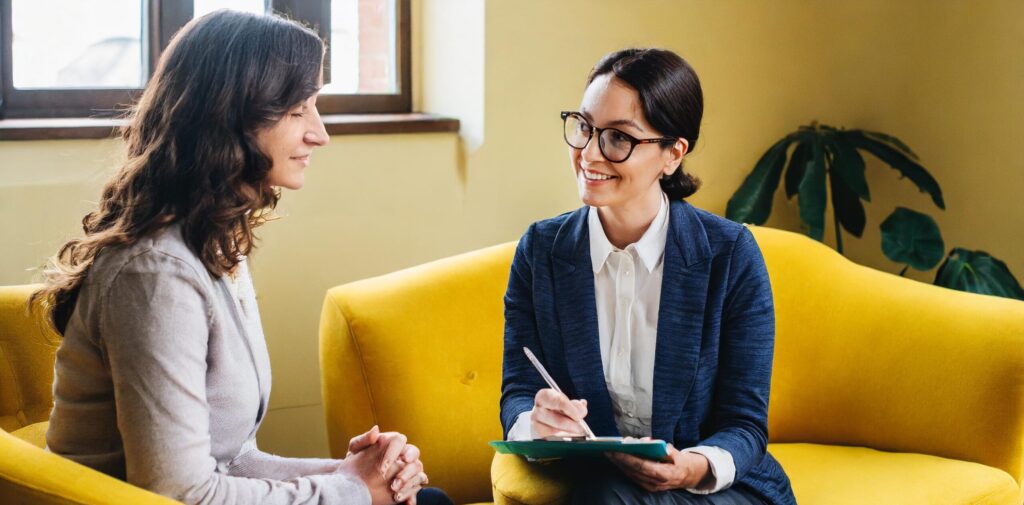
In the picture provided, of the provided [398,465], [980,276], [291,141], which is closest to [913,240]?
[980,276]

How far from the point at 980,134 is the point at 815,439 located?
1.31 meters

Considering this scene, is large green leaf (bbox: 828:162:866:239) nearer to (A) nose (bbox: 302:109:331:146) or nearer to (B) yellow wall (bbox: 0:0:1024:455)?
(B) yellow wall (bbox: 0:0:1024:455)

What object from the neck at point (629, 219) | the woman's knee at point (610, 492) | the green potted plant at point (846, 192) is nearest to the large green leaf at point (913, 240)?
the green potted plant at point (846, 192)

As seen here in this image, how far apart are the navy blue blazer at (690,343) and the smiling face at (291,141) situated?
50 cm

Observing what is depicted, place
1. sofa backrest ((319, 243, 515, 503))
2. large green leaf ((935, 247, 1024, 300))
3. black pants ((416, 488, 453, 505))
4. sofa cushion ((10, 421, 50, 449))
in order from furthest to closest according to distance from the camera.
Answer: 1. large green leaf ((935, 247, 1024, 300))
2. sofa backrest ((319, 243, 515, 503))
3. sofa cushion ((10, 421, 50, 449))
4. black pants ((416, 488, 453, 505))

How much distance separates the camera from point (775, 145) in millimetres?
3217

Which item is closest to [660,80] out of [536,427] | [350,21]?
[536,427]

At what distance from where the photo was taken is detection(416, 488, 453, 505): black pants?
178 centimetres

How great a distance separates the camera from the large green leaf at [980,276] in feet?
9.23

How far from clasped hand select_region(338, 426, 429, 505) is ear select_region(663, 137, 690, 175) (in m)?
0.66

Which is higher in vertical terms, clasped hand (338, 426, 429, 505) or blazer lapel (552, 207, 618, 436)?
blazer lapel (552, 207, 618, 436)

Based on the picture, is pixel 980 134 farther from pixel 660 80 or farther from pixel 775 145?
pixel 660 80

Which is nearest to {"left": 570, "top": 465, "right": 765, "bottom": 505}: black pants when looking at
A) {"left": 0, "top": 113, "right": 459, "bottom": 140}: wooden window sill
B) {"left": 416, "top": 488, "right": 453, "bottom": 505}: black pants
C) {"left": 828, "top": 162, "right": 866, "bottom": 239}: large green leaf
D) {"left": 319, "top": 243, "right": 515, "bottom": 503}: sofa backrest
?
{"left": 416, "top": 488, "right": 453, "bottom": 505}: black pants

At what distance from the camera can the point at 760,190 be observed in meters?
3.15
